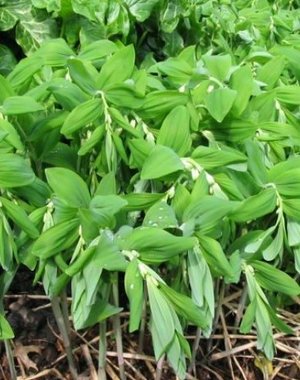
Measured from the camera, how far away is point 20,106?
113 centimetres

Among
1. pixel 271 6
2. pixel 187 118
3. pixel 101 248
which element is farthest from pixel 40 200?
pixel 271 6

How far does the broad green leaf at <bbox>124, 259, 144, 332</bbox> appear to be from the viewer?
3.44 feet

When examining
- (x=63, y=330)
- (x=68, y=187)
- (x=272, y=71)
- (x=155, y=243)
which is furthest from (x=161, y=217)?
(x=272, y=71)

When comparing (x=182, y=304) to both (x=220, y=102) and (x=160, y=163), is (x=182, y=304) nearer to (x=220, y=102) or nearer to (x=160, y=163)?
(x=160, y=163)

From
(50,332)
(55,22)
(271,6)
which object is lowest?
(50,332)

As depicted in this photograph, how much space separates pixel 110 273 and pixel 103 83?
303 millimetres

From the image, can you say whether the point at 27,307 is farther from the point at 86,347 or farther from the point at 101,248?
the point at 101,248

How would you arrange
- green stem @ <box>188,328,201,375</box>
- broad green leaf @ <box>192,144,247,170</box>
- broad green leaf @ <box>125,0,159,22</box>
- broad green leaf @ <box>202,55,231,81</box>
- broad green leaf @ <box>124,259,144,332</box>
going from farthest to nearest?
broad green leaf @ <box>125,0,159,22</box>
green stem @ <box>188,328,201,375</box>
broad green leaf @ <box>202,55,231,81</box>
broad green leaf @ <box>192,144,247,170</box>
broad green leaf @ <box>124,259,144,332</box>

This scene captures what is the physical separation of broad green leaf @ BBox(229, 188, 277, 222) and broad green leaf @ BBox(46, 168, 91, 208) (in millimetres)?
238

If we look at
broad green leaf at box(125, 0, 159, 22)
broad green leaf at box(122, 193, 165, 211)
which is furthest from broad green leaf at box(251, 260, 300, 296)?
broad green leaf at box(125, 0, 159, 22)

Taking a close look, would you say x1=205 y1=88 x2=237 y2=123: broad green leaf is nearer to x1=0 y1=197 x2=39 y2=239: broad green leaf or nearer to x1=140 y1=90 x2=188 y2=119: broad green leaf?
x1=140 y1=90 x2=188 y2=119: broad green leaf

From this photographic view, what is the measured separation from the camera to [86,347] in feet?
4.89

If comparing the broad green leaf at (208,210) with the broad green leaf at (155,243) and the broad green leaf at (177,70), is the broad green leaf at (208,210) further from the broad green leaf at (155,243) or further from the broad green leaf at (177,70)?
the broad green leaf at (177,70)

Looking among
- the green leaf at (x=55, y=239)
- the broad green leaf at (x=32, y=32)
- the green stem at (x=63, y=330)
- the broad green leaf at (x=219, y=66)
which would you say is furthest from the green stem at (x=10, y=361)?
the broad green leaf at (x=32, y=32)
